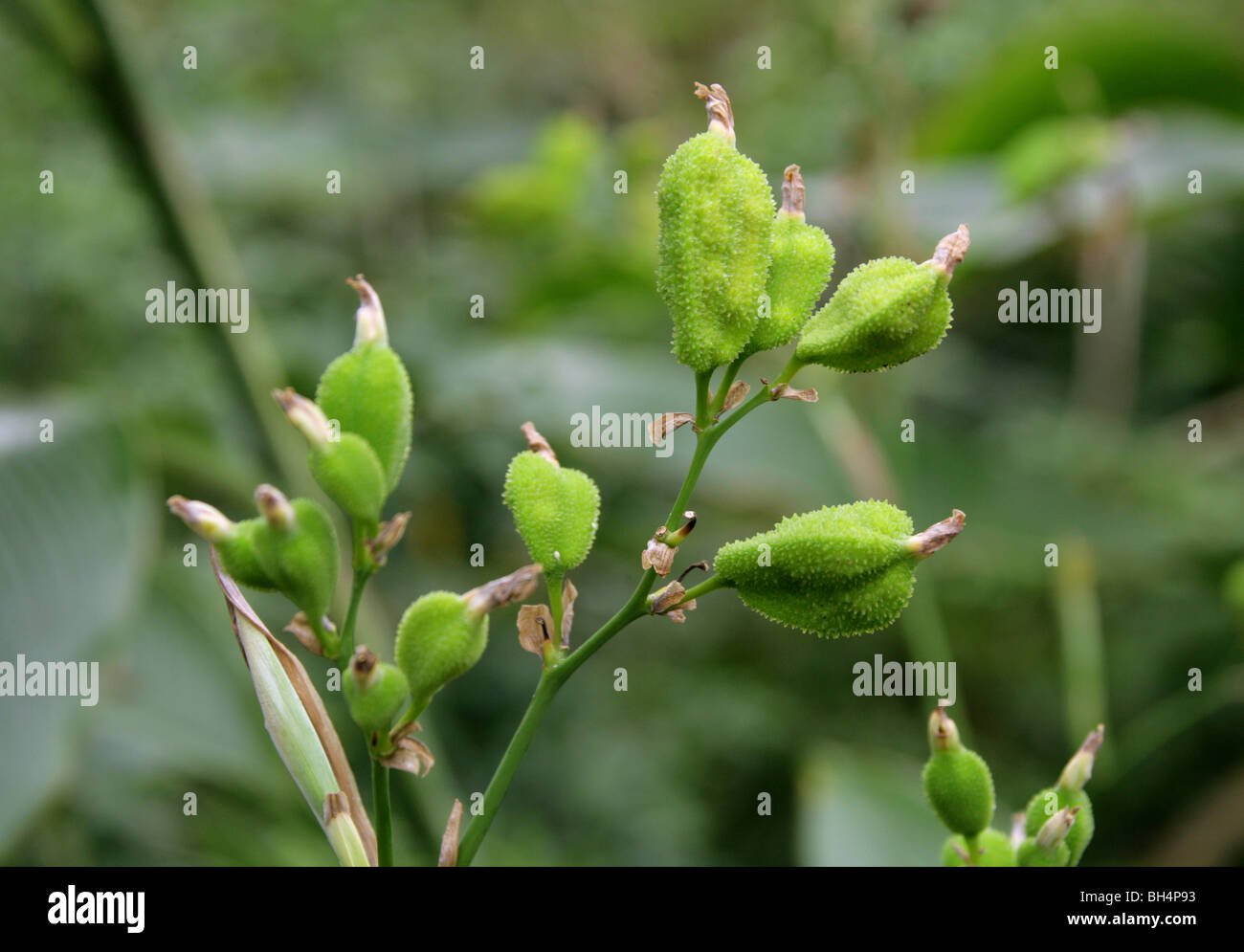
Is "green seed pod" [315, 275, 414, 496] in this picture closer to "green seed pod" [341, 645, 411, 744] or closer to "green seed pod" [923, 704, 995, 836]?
"green seed pod" [341, 645, 411, 744]

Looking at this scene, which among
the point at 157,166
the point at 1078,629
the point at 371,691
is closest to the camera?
the point at 371,691

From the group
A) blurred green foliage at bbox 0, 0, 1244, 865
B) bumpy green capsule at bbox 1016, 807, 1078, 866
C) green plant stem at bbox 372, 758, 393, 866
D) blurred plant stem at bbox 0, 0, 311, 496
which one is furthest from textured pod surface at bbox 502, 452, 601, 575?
blurred plant stem at bbox 0, 0, 311, 496

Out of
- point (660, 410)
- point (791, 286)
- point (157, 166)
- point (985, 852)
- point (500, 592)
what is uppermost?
point (157, 166)

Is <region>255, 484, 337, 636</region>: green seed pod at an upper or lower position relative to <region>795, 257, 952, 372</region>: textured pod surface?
lower

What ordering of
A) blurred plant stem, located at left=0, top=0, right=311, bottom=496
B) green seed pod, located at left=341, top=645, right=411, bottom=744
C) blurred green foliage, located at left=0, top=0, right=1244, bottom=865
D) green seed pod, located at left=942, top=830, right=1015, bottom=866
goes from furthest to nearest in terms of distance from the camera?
blurred green foliage, located at left=0, top=0, right=1244, bottom=865 < blurred plant stem, located at left=0, top=0, right=311, bottom=496 < green seed pod, located at left=942, top=830, right=1015, bottom=866 < green seed pod, located at left=341, top=645, right=411, bottom=744

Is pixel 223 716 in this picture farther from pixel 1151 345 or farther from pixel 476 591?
pixel 1151 345

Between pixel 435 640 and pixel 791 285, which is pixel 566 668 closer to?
pixel 435 640

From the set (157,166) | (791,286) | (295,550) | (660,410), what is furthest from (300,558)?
(660,410)

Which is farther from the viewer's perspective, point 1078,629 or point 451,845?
point 1078,629
